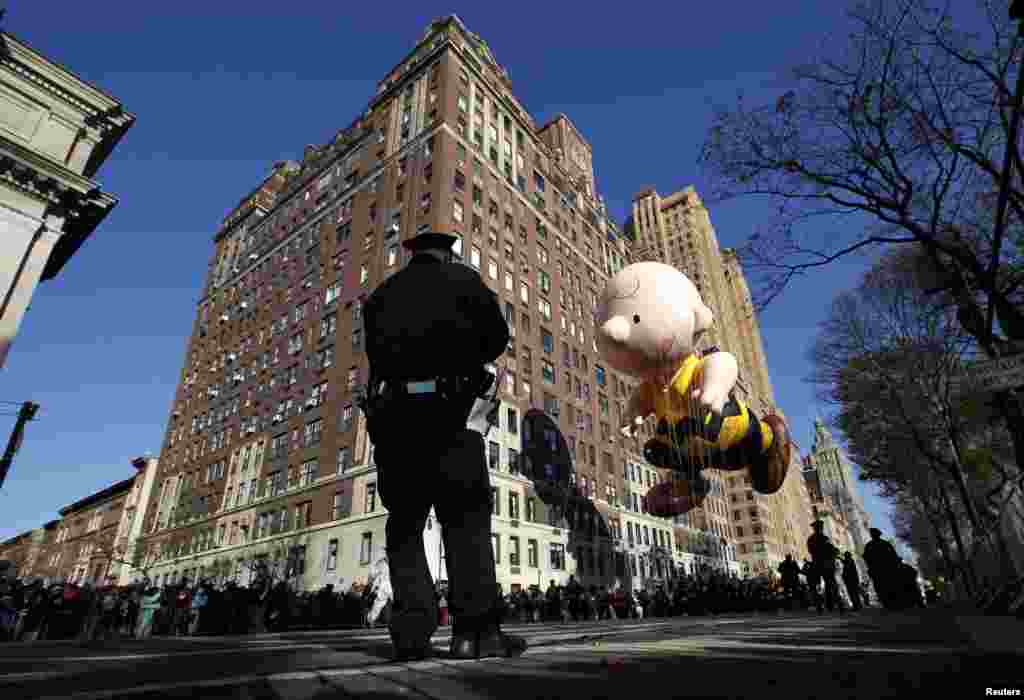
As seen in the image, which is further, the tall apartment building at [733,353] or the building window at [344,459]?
the tall apartment building at [733,353]

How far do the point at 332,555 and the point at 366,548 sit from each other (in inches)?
132

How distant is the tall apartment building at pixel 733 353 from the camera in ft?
233

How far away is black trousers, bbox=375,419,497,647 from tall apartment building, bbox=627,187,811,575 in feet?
187

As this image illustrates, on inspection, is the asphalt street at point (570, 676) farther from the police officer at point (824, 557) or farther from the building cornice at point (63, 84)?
the building cornice at point (63, 84)

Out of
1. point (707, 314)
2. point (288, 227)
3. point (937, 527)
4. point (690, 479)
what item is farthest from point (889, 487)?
point (288, 227)

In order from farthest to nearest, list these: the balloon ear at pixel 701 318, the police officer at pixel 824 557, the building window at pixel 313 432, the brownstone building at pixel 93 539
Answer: the brownstone building at pixel 93 539
the building window at pixel 313 432
the police officer at pixel 824 557
the balloon ear at pixel 701 318

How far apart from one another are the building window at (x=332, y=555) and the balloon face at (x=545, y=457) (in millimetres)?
11768

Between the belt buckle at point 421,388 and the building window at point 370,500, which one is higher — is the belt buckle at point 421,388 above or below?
below

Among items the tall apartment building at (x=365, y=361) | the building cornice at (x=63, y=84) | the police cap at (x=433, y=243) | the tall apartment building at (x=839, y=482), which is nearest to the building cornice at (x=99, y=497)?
the tall apartment building at (x=365, y=361)

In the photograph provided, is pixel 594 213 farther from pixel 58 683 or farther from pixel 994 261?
pixel 58 683

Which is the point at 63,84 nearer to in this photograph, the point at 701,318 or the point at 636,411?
the point at 636,411

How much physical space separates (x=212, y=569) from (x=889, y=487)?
152ft

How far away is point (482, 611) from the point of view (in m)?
2.75

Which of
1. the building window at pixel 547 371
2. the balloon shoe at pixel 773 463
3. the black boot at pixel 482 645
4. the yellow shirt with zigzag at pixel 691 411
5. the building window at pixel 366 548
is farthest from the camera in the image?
the building window at pixel 547 371
